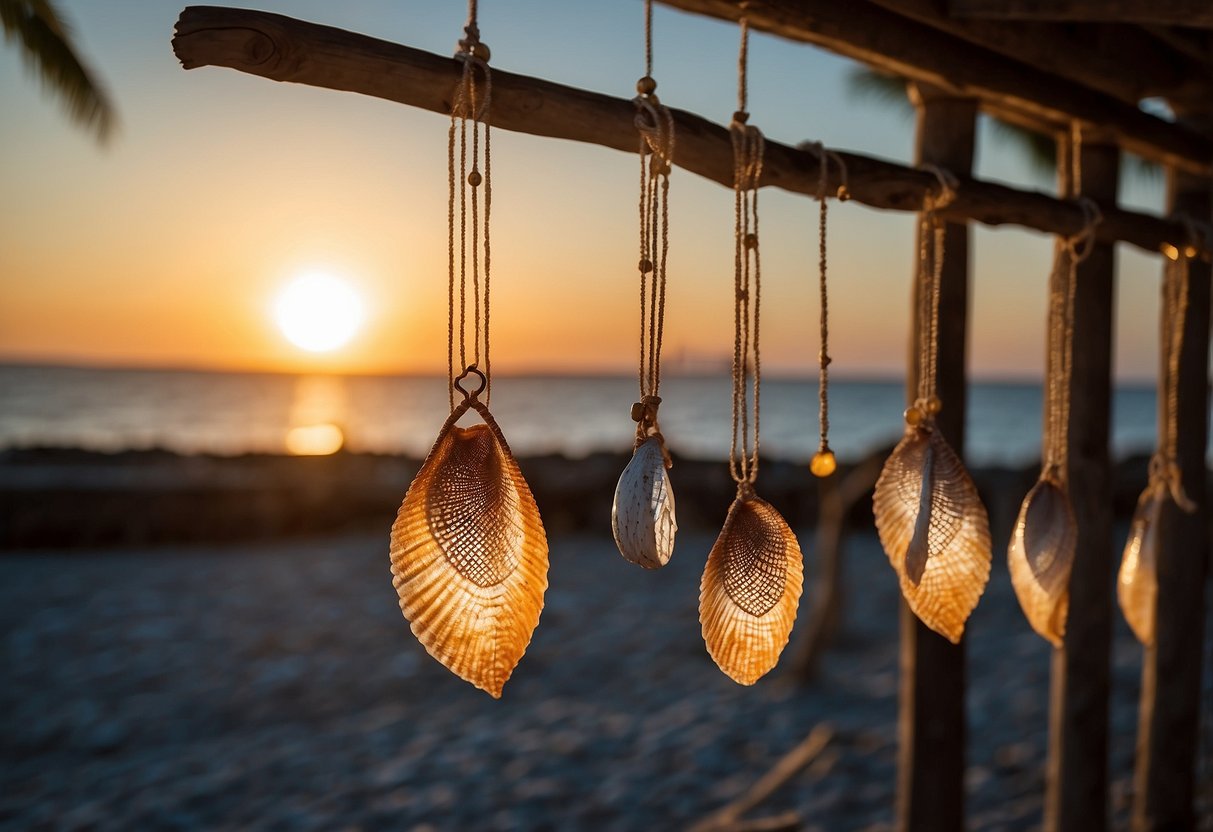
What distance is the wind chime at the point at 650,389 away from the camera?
4.28ft

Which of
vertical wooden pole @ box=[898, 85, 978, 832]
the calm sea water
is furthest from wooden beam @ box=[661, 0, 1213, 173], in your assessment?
the calm sea water

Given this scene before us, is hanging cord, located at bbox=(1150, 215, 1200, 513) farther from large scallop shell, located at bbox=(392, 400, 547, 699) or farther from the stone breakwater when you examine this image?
the stone breakwater

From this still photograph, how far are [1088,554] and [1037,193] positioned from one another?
1206 mm

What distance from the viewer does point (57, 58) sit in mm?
7527

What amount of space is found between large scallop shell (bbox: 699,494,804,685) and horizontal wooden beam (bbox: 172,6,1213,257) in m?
0.57

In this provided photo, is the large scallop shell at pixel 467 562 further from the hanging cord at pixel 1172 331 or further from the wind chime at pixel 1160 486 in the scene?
the hanging cord at pixel 1172 331

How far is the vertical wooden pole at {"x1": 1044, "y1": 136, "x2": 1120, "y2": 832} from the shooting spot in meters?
2.71

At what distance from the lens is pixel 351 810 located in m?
4.29

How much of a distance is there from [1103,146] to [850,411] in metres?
49.5

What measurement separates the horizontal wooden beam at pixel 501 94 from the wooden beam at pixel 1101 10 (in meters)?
0.35

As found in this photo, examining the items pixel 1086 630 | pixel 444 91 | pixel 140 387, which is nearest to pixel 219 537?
pixel 1086 630

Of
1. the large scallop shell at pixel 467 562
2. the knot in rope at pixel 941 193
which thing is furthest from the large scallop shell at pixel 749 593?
the knot in rope at pixel 941 193

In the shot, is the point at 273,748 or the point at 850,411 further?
the point at 850,411

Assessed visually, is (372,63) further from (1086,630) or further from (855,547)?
(855,547)
